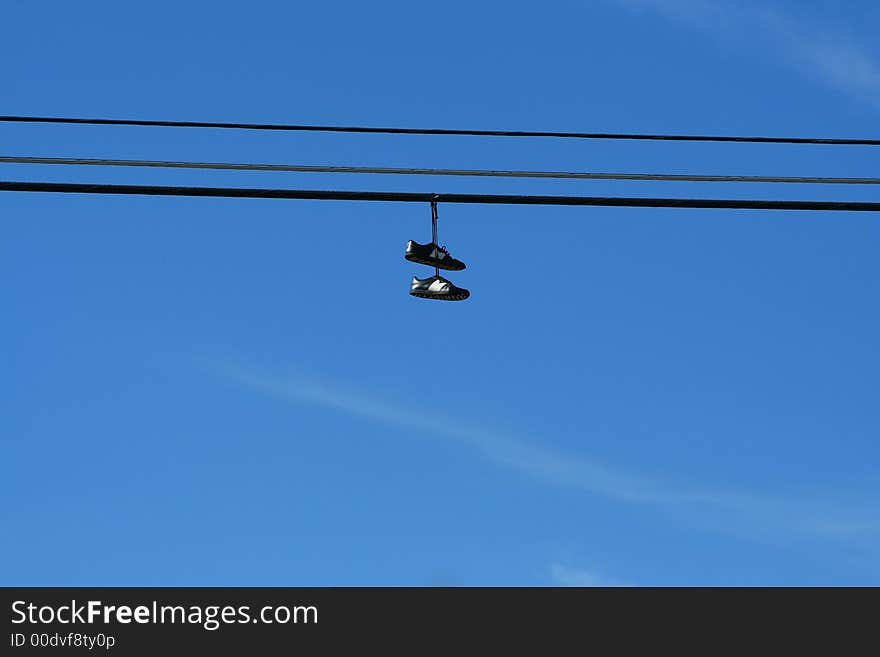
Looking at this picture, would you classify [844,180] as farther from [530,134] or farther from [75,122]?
[75,122]

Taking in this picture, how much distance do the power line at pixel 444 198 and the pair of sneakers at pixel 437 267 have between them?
198 cm

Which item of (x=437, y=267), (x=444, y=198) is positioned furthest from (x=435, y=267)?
(x=444, y=198)

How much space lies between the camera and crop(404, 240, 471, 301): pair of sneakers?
14.4 meters

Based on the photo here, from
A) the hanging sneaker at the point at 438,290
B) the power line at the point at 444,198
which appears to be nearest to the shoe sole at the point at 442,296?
the hanging sneaker at the point at 438,290

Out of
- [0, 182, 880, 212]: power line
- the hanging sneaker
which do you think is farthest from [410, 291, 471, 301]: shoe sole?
[0, 182, 880, 212]: power line

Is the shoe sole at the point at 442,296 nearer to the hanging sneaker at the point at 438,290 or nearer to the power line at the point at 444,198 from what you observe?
the hanging sneaker at the point at 438,290

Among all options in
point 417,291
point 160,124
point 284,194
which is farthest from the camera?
point 417,291

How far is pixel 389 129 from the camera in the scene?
1307cm

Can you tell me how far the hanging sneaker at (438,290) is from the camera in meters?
14.4

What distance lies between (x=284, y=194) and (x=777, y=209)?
150 inches

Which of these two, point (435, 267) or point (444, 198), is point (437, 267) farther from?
point (444, 198)

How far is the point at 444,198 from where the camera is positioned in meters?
12.4

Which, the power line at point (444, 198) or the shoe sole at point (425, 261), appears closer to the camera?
the power line at point (444, 198)

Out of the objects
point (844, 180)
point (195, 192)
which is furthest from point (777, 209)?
point (195, 192)
